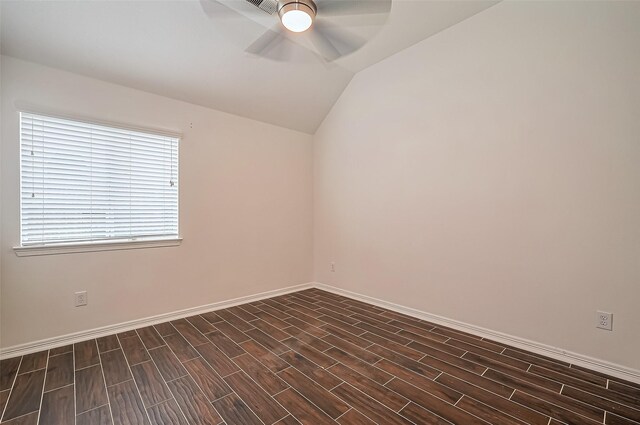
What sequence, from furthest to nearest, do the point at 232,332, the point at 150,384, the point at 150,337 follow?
the point at 232,332 < the point at 150,337 < the point at 150,384

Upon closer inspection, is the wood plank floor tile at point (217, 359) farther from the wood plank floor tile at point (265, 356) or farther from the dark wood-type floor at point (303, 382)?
the wood plank floor tile at point (265, 356)

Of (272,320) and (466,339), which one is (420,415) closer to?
(466,339)

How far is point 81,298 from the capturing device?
8.23 ft

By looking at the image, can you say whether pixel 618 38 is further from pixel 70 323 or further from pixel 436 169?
pixel 70 323

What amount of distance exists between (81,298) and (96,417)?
1.31 m

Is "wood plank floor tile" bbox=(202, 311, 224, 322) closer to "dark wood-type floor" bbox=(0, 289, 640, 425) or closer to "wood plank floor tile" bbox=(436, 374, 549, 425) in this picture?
"dark wood-type floor" bbox=(0, 289, 640, 425)

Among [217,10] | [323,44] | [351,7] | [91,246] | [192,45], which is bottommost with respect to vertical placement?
[91,246]

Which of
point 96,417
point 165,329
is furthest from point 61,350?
point 96,417

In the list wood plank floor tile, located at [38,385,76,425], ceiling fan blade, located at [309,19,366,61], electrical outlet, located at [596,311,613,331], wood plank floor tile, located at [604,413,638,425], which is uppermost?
ceiling fan blade, located at [309,19,366,61]

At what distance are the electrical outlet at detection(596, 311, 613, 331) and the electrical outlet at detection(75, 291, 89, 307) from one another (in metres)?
4.10

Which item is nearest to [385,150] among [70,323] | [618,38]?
[618,38]

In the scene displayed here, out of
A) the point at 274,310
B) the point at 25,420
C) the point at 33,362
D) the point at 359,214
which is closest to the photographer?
the point at 25,420

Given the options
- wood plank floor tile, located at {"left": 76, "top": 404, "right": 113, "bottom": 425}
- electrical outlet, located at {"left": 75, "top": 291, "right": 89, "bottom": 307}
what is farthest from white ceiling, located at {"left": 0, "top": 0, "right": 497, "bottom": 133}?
wood plank floor tile, located at {"left": 76, "top": 404, "right": 113, "bottom": 425}

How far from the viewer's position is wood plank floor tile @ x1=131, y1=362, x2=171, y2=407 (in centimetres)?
175
